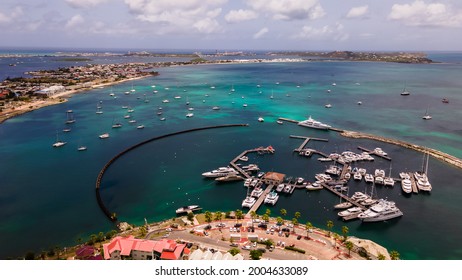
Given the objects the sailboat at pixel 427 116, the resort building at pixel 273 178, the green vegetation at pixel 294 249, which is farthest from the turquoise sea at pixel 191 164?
the green vegetation at pixel 294 249

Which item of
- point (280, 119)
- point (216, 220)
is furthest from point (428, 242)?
point (280, 119)

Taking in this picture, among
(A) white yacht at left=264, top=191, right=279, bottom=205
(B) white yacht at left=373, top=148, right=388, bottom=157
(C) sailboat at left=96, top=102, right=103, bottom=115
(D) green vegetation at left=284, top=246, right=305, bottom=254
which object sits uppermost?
(C) sailboat at left=96, top=102, right=103, bottom=115

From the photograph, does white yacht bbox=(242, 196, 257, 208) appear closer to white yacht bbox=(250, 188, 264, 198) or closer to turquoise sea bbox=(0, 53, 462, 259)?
white yacht bbox=(250, 188, 264, 198)

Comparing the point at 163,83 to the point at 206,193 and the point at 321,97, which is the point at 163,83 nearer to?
the point at 321,97

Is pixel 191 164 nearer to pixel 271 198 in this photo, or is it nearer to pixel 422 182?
pixel 271 198

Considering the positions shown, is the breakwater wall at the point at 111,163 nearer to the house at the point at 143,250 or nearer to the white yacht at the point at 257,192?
the house at the point at 143,250

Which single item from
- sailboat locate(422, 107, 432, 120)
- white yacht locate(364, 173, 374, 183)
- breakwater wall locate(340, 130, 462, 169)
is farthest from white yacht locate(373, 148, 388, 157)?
sailboat locate(422, 107, 432, 120)

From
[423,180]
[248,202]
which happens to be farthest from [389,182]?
[248,202]
